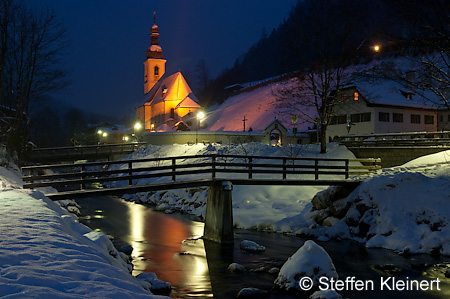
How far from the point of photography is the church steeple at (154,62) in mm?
88875

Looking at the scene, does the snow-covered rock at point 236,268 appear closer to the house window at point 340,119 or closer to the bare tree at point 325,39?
the bare tree at point 325,39

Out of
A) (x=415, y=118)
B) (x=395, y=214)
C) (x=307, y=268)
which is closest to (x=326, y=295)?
(x=307, y=268)

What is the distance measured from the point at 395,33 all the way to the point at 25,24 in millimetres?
25504

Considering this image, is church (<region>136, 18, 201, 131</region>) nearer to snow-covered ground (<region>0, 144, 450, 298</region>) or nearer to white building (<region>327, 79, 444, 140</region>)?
white building (<region>327, 79, 444, 140</region>)

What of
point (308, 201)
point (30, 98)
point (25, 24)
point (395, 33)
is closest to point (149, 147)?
point (30, 98)

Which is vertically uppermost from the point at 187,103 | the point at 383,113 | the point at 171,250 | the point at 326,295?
the point at 187,103

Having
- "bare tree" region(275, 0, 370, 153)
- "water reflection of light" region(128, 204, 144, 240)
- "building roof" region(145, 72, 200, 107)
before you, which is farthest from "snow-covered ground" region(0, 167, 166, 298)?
"building roof" region(145, 72, 200, 107)

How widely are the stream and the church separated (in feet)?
162

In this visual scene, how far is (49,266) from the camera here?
21.1 ft

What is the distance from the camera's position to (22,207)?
10.5 meters

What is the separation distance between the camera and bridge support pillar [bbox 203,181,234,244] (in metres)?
17.4

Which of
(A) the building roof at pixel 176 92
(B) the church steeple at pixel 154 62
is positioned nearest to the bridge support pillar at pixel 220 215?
(A) the building roof at pixel 176 92

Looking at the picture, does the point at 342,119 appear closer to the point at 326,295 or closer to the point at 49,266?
the point at 326,295

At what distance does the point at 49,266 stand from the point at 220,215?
1155cm
